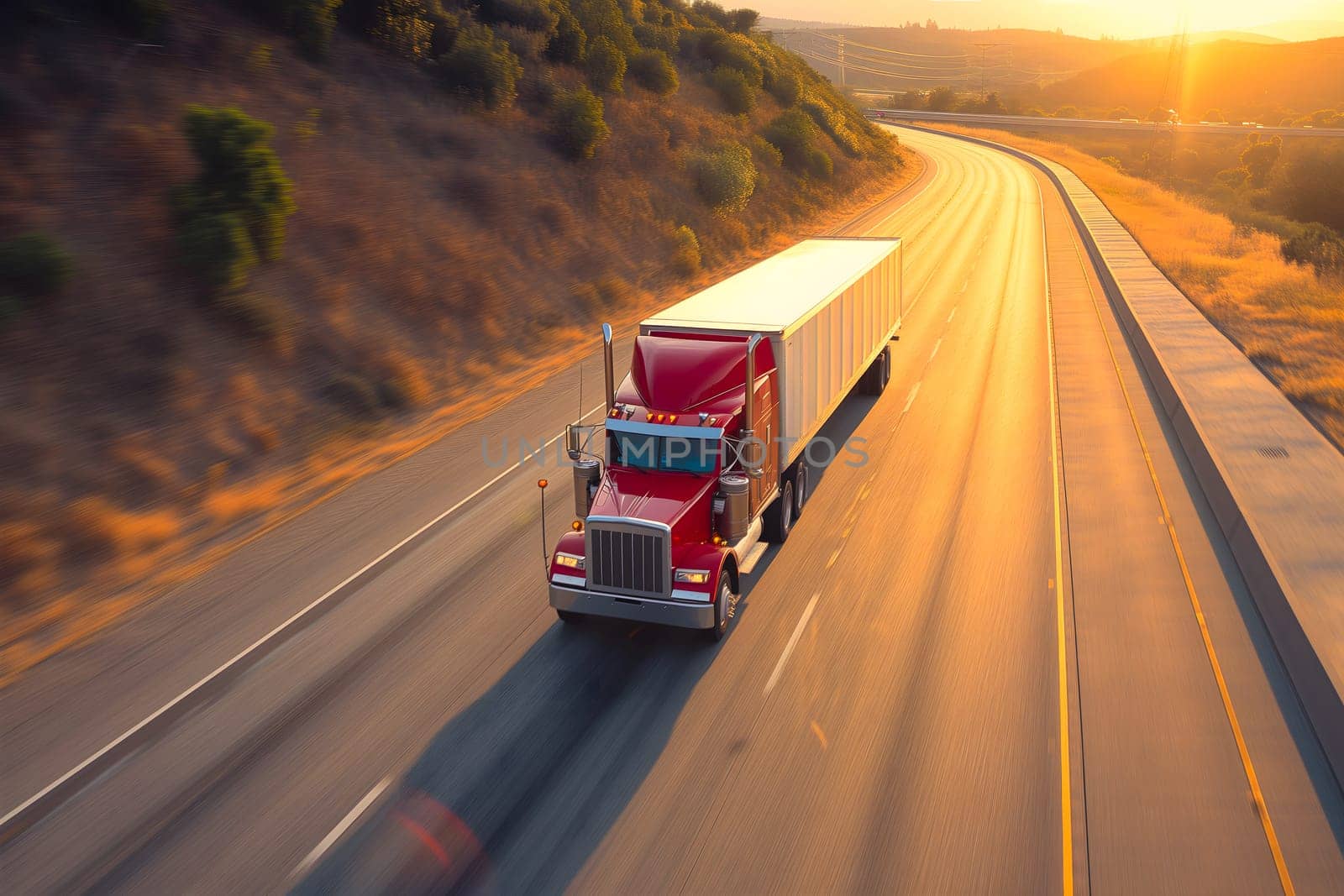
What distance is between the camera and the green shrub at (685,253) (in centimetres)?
3419

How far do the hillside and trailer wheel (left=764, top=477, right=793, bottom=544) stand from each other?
7804 mm

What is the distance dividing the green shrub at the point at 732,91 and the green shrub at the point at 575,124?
1910cm

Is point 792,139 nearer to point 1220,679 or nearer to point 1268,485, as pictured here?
point 1268,485

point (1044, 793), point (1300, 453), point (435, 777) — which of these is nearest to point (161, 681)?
point (435, 777)

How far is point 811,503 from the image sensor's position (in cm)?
1552

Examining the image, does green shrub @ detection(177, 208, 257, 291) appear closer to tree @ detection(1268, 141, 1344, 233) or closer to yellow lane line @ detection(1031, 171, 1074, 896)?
yellow lane line @ detection(1031, 171, 1074, 896)

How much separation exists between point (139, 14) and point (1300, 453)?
26.8m

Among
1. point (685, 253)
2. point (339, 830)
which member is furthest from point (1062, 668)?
point (685, 253)

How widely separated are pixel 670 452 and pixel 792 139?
1766 inches

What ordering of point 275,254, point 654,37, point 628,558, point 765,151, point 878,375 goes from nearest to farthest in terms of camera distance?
point 628,558
point 275,254
point 878,375
point 765,151
point 654,37

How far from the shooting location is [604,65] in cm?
4047

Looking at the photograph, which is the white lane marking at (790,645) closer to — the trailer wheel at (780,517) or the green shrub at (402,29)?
the trailer wheel at (780,517)

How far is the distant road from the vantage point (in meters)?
117

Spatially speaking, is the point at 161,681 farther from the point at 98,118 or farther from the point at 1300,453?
the point at 1300,453
